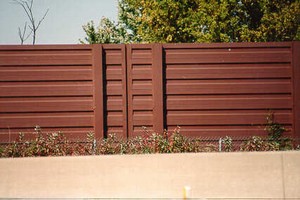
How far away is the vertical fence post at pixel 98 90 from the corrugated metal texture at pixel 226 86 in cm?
123

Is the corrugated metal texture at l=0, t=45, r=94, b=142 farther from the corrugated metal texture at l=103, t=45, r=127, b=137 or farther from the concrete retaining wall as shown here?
the concrete retaining wall

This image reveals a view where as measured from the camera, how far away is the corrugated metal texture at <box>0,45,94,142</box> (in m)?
Result: 6.24

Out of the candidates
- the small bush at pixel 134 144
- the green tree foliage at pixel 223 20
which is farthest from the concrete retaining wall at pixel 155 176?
the green tree foliage at pixel 223 20

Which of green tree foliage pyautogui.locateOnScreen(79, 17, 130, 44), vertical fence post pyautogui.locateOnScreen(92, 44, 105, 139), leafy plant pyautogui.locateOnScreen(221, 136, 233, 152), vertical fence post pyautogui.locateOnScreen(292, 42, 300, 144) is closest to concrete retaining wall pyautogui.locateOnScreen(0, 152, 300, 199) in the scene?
leafy plant pyautogui.locateOnScreen(221, 136, 233, 152)

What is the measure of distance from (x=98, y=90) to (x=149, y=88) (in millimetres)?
952

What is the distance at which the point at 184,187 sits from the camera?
517 cm

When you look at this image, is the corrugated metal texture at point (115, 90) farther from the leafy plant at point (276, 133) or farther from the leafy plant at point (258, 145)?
the leafy plant at point (276, 133)

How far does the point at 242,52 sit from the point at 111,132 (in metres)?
2.91

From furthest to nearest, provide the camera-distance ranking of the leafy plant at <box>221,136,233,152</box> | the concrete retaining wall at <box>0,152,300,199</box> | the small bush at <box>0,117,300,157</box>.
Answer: the leafy plant at <box>221,136,233,152</box>, the small bush at <box>0,117,300,157</box>, the concrete retaining wall at <box>0,152,300,199</box>

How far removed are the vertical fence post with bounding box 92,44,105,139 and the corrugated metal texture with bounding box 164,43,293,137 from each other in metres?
1.23

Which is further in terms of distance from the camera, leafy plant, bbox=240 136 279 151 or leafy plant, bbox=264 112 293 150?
leafy plant, bbox=264 112 293 150

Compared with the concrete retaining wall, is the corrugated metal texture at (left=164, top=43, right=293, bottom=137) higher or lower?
higher

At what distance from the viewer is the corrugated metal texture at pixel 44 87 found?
6.24 meters

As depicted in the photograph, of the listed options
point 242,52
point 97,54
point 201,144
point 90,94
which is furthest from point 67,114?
point 242,52
